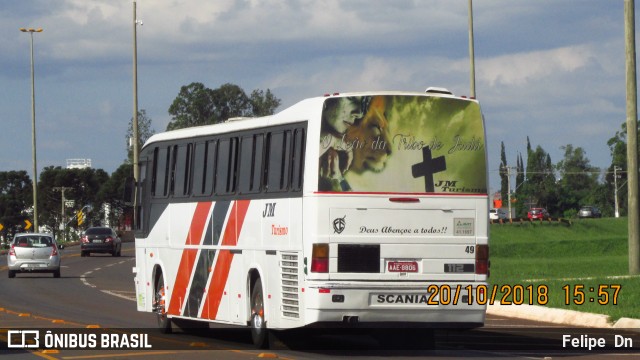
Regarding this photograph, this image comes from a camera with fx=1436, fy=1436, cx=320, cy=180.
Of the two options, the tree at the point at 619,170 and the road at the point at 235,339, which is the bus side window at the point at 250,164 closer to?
the road at the point at 235,339

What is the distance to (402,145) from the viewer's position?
18547mm

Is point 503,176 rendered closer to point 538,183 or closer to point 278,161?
point 538,183

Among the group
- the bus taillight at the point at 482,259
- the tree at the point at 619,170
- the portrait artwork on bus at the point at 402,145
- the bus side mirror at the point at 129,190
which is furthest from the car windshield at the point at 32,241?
the tree at the point at 619,170

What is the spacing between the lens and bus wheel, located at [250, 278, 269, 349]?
19.6 m

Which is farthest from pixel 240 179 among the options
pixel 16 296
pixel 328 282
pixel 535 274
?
pixel 535 274

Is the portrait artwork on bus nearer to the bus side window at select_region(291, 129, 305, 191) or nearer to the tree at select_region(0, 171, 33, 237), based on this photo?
the bus side window at select_region(291, 129, 305, 191)

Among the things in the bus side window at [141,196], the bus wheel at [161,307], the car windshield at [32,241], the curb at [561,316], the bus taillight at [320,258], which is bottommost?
the curb at [561,316]

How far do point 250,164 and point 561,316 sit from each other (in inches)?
301

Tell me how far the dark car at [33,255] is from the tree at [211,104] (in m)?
83.4

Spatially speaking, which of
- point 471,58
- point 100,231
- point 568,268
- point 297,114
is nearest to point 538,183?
point 100,231

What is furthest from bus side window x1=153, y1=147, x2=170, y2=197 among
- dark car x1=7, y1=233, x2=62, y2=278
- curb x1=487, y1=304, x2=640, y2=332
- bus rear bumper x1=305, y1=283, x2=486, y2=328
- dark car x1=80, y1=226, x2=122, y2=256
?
→ dark car x1=80, y1=226, x2=122, y2=256

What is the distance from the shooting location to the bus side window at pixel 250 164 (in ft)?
65.9

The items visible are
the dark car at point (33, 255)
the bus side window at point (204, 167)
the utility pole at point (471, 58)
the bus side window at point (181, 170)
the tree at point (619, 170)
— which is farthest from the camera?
the tree at point (619, 170)

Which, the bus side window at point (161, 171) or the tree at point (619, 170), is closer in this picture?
the bus side window at point (161, 171)
